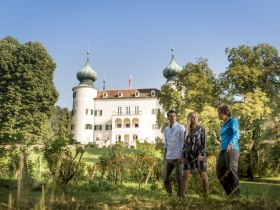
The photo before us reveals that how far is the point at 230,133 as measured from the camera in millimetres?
6055

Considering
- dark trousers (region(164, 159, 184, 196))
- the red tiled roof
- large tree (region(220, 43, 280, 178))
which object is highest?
Result: the red tiled roof

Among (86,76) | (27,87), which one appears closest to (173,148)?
(27,87)

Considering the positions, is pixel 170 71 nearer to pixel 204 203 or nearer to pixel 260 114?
pixel 260 114

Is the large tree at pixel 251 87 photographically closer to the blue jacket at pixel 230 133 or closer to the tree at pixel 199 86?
the tree at pixel 199 86

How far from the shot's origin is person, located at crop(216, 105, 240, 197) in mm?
5762

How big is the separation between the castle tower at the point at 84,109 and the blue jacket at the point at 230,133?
59660 mm

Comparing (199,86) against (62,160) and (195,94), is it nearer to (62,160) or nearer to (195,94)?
(195,94)

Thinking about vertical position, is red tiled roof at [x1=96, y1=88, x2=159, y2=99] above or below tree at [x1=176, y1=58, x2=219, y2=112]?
above

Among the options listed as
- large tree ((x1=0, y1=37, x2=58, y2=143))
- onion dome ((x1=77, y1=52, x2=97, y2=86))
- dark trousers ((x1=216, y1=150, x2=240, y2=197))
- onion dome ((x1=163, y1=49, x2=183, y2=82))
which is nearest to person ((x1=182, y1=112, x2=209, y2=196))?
dark trousers ((x1=216, y1=150, x2=240, y2=197))

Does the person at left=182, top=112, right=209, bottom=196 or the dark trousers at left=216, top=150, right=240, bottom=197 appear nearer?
the dark trousers at left=216, top=150, right=240, bottom=197

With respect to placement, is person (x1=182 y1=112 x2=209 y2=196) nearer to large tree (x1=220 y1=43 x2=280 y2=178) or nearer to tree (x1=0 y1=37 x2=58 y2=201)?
large tree (x1=220 y1=43 x2=280 y2=178)

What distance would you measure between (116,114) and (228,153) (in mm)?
62015

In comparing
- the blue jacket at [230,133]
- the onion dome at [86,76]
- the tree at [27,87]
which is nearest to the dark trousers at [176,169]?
the blue jacket at [230,133]

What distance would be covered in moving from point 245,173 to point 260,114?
135 inches
